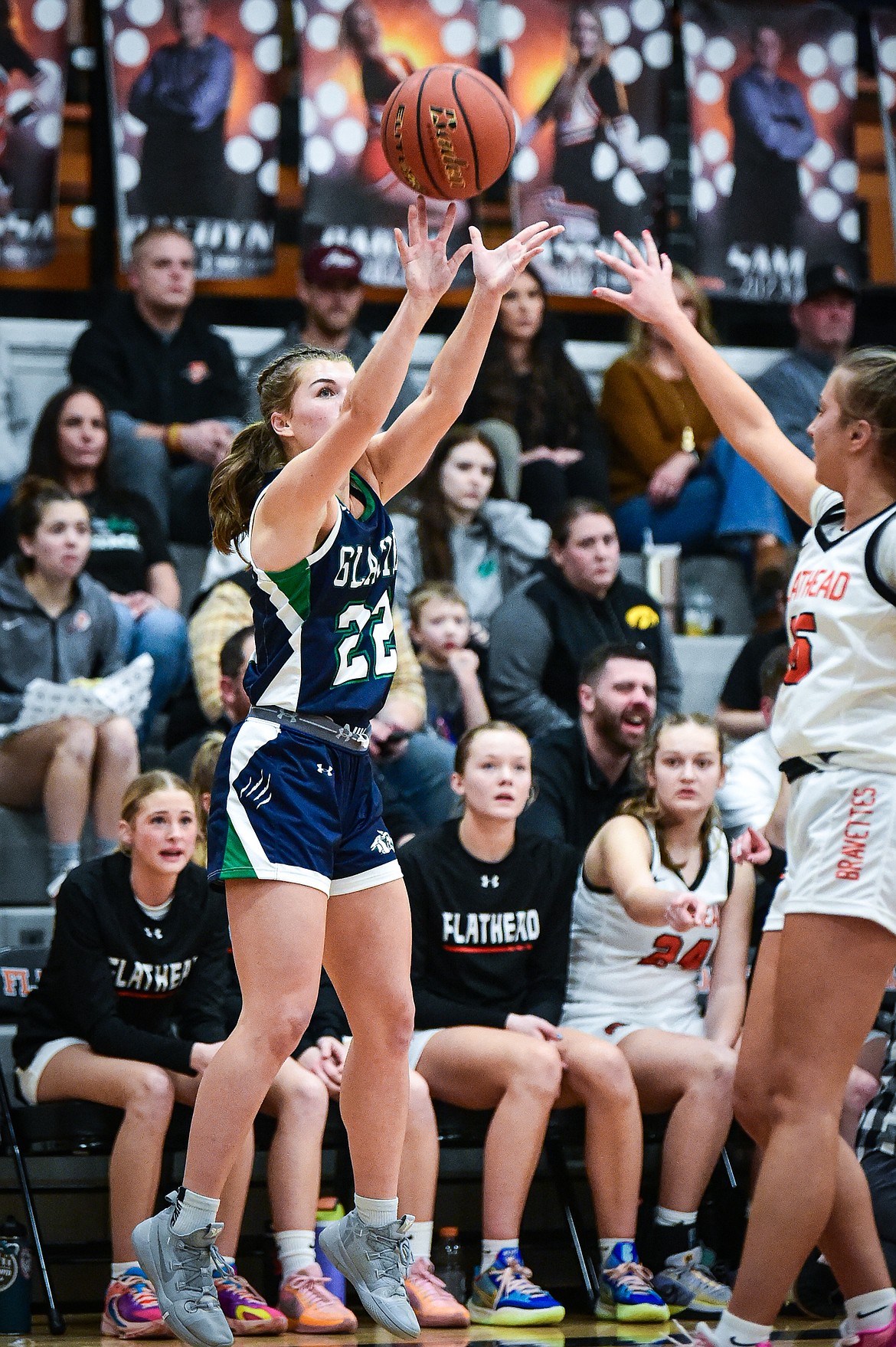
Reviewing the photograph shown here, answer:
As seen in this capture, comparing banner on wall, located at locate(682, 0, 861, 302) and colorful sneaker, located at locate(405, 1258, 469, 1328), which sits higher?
banner on wall, located at locate(682, 0, 861, 302)

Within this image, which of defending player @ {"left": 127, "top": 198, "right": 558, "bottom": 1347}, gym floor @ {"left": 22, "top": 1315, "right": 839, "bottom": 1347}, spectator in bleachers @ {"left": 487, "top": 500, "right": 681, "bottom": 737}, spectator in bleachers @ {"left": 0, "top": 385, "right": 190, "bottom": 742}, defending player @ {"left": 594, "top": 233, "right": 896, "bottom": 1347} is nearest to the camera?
defending player @ {"left": 594, "top": 233, "right": 896, "bottom": 1347}

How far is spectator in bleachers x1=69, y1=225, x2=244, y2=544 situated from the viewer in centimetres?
741

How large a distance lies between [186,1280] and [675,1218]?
2.03 meters

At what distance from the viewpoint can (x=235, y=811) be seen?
11.1 ft

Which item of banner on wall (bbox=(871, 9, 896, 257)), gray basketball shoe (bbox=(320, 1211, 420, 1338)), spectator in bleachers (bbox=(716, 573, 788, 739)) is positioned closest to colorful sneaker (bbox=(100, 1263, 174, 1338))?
gray basketball shoe (bbox=(320, 1211, 420, 1338))

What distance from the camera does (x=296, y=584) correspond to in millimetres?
3389

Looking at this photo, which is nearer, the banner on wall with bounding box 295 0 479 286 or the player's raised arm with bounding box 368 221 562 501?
the player's raised arm with bounding box 368 221 562 501

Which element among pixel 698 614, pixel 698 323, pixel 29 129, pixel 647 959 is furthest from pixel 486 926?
pixel 29 129

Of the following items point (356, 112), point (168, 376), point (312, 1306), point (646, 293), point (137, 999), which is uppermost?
point (356, 112)

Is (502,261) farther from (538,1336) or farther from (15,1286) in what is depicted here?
(15,1286)

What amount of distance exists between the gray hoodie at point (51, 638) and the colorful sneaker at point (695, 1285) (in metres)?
2.97

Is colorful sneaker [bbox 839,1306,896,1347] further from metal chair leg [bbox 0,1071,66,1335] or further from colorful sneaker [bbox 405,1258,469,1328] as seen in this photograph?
metal chair leg [bbox 0,1071,66,1335]

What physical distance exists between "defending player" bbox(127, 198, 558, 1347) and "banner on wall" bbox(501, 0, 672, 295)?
15.5 feet

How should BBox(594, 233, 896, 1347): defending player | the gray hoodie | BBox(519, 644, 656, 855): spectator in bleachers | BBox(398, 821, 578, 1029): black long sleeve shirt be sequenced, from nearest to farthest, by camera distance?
BBox(594, 233, 896, 1347): defending player < BBox(398, 821, 578, 1029): black long sleeve shirt < BBox(519, 644, 656, 855): spectator in bleachers < the gray hoodie
